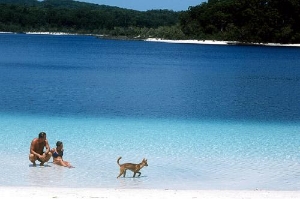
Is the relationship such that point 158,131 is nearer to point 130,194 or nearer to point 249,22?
point 130,194

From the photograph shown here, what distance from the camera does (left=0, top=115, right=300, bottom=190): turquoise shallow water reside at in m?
12.4

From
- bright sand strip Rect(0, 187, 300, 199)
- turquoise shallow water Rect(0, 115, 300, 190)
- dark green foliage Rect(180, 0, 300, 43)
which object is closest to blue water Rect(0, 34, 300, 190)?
turquoise shallow water Rect(0, 115, 300, 190)

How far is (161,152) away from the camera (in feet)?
52.0

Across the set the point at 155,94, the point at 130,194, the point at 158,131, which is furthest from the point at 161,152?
the point at 155,94

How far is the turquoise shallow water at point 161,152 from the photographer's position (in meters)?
12.4

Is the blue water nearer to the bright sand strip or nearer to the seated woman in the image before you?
the seated woman

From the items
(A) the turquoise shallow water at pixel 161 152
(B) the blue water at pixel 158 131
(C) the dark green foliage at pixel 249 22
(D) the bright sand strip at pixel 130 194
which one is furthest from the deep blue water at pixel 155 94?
(C) the dark green foliage at pixel 249 22

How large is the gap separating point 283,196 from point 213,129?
36.0 ft

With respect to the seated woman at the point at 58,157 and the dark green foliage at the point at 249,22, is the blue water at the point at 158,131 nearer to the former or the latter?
the seated woman at the point at 58,157

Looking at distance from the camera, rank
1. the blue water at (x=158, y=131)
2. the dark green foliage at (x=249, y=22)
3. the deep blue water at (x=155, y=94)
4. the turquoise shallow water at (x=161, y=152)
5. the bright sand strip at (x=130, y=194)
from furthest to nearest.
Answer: the dark green foliage at (x=249, y=22) < the deep blue water at (x=155, y=94) < the blue water at (x=158, y=131) < the turquoise shallow water at (x=161, y=152) < the bright sand strip at (x=130, y=194)

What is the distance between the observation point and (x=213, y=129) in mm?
20500

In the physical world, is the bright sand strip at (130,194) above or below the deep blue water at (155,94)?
above

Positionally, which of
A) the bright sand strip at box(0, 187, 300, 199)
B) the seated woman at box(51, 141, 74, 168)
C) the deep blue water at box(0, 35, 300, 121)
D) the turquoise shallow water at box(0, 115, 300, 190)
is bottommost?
the deep blue water at box(0, 35, 300, 121)

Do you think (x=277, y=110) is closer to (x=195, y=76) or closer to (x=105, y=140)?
(x=105, y=140)
